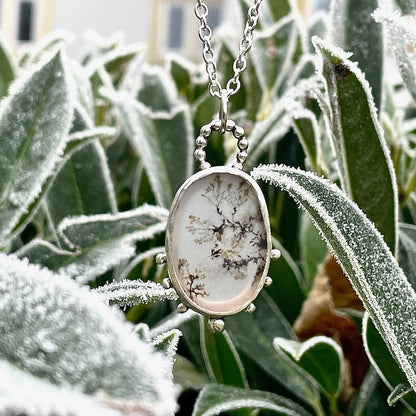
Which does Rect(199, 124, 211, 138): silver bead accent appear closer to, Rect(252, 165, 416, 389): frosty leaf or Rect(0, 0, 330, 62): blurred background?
Rect(252, 165, 416, 389): frosty leaf

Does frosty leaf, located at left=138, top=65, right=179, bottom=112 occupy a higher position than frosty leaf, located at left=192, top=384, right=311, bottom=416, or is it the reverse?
frosty leaf, located at left=138, top=65, right=179, bottom=112

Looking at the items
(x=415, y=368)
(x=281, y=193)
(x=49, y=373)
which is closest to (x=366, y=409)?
(x=415, y=368)

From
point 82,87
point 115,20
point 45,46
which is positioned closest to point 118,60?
point 45,46

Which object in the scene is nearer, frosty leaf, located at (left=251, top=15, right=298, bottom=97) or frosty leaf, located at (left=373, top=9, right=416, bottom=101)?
frosty leaf, located at (left=373, top=9, right=416, bottom=101)

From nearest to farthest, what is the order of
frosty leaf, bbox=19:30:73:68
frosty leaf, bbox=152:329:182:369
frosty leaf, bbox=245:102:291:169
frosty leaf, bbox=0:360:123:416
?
frosty leaf, bbox=0:360:123:416 < frosty leaf, bbox=152:329:182:369 < frosty leaf, bbox=245:102:291:169 < frosty leaf, bbox=19:30:73:68

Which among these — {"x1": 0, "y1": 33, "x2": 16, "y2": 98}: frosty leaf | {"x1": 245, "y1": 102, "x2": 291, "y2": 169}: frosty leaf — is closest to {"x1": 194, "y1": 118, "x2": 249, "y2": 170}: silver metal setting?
{"x1": 245, "y1": 102, "x2": 291, "y2": 169}: frosty leaf

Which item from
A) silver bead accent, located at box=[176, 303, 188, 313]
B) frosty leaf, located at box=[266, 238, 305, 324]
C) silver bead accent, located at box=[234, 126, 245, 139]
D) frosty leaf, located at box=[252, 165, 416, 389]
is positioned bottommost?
frosty leaf, located at box=[266, 238, 305, 324]

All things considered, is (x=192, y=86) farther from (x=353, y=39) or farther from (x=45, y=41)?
(x=353, y=39)

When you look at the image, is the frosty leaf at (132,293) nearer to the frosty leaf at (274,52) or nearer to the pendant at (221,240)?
the pendant at (221,240)
